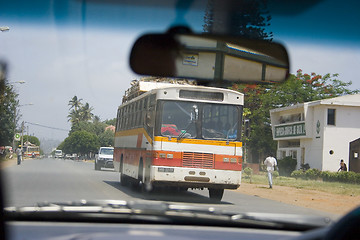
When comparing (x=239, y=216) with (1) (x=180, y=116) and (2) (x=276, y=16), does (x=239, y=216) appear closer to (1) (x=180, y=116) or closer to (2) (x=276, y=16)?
(2) (x=276, y=16)

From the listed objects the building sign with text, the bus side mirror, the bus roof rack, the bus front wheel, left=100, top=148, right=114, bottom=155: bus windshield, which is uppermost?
the building sign with text

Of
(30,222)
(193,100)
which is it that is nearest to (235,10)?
(30,222)

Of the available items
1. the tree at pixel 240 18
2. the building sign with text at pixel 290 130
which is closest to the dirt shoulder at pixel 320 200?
the tree at pixel 240 18

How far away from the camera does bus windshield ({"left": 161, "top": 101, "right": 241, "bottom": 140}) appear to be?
13.8 meters

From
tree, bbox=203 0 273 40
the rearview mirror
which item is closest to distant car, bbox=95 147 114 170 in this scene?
the rearview mirror

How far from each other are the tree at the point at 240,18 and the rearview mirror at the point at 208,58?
111 mm

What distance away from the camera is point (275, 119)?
1706 inches

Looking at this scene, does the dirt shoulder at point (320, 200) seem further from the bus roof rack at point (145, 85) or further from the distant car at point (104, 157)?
the distant car at point (104, 157)

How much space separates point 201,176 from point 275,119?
30.8 metres

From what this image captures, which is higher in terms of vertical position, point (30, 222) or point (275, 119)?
point (275, 119)

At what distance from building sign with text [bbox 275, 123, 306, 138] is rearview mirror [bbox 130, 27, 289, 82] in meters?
32.9

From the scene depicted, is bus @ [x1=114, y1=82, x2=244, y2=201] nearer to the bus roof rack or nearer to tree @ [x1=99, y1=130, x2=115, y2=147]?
the bus roof rack

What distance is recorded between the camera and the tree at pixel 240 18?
5.46 m

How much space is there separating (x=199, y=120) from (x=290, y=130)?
90.8 feet
